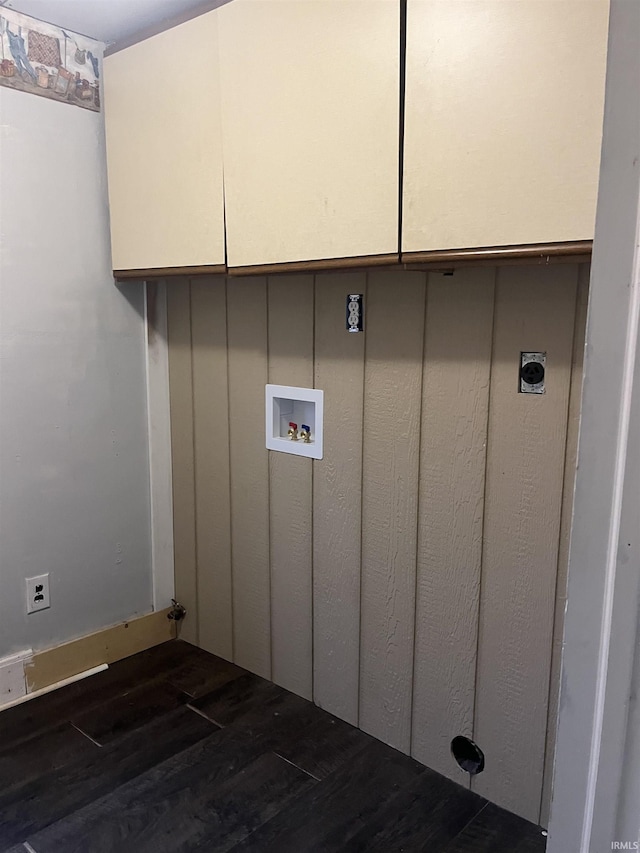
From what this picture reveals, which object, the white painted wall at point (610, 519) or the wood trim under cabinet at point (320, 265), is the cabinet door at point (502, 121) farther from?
the white painted wall at point (610, 519)

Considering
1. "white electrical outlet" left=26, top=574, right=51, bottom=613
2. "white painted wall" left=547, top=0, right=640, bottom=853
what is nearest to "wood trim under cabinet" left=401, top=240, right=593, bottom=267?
"white painted wall" left=547, top=0, right=640, bottom=853

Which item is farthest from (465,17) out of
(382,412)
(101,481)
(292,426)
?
(101,481)

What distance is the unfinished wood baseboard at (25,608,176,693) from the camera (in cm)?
212

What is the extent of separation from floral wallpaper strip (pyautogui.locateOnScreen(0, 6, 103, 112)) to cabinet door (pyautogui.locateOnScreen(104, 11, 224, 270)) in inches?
3.7

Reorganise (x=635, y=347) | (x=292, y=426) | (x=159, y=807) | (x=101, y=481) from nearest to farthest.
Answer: (x=635, y=347)
(x=159, y=807)
(x=292, y=426)
(x=101, y=481)

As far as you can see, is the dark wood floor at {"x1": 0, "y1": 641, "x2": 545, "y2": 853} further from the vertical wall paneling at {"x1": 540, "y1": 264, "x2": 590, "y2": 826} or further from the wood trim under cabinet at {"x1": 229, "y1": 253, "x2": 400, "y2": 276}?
the wood trim under cabinet at {"x1": 229, "y1": 253, "x2": 400, "y2": 276}

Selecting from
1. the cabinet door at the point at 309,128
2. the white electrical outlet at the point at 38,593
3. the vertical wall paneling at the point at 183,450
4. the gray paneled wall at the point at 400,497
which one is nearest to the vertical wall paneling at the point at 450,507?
the gray paneled wall at the point at 400,497

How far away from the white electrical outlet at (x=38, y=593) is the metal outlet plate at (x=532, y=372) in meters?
1.60

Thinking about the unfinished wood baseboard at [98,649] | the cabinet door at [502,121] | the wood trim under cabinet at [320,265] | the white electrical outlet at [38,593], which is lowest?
the unfinished wood baseboard at [98,649]

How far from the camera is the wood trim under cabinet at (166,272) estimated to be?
5.97 ft

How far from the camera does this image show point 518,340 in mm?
1518

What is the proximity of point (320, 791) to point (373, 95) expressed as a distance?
1.67 metres

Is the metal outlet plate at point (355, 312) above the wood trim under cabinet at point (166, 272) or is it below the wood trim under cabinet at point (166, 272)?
below

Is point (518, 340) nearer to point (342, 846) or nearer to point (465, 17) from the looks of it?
point (465, 17)
